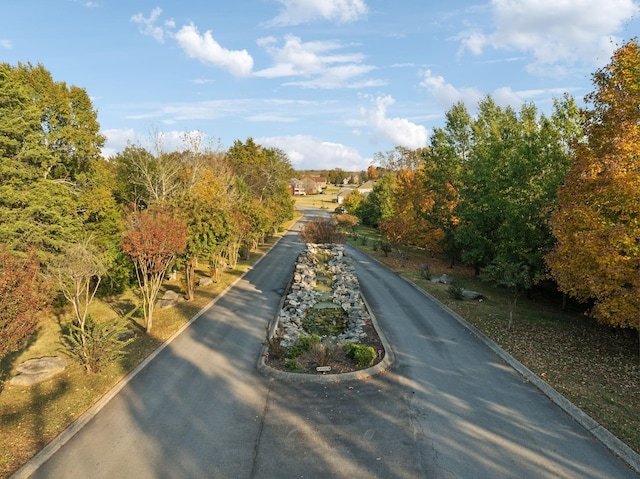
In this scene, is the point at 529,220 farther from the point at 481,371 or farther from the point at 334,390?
the point at 334,390

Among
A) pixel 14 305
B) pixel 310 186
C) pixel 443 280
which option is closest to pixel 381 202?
pixel 443 280

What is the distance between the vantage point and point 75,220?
82.7ft

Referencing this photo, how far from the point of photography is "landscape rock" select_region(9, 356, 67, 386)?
13547 millimetres

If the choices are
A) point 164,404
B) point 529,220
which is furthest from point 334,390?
point 529,220

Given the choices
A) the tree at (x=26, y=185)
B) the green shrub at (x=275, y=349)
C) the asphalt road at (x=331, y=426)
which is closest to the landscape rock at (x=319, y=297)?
the green shrub at (x=275, y=349)

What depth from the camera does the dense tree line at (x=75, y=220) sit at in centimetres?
1551

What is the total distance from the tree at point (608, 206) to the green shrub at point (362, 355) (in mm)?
8451

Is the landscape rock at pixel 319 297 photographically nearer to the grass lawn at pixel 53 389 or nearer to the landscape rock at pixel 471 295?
the grass lawn at pixel 53 389

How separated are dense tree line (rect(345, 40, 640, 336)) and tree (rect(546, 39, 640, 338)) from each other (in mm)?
38

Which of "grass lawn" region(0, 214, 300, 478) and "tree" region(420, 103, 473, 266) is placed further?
"tree" region(420, 103, 473, 266)

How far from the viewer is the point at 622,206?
14094 mm

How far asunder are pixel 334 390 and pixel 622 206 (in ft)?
40.1

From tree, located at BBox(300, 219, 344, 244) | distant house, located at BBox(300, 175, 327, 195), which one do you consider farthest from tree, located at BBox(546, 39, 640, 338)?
distant house, located at BBox(300, 175, 327, 195)

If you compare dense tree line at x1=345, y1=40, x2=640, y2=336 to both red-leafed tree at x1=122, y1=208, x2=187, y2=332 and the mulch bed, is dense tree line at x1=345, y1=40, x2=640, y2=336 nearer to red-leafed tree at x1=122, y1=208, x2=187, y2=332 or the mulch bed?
the mulch bed
